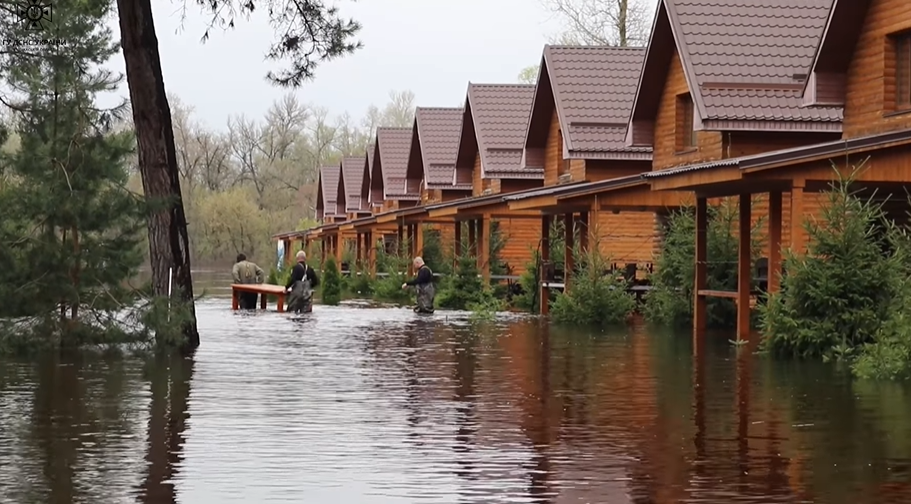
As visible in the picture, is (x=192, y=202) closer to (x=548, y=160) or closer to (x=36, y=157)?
(x=548, y=160)

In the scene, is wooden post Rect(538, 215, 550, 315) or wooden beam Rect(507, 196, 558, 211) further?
wooden post Rect(538, 215, 550, 315)

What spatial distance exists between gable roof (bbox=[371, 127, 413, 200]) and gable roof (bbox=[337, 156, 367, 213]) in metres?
9.41

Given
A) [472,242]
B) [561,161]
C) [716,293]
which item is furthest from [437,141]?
[716,293]

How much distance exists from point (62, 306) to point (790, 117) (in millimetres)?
13950

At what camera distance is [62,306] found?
20672 mm

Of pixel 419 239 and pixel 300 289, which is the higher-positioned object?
pixel 419 239

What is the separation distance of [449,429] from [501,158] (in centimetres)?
3308

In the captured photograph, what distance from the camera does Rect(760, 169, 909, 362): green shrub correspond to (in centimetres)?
1952

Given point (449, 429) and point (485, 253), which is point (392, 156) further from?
point (449, 429)

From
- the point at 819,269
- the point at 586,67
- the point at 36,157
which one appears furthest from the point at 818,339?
the point at 586,67

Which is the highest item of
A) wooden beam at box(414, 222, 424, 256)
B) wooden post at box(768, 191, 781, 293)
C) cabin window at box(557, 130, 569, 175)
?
cabin window at box(557, 130, 569, 175)

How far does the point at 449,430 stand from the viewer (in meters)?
12.7

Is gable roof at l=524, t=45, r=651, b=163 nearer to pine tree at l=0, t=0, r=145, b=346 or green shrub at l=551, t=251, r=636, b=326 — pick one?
green shrub at l=551, t=251, r=636, b=326

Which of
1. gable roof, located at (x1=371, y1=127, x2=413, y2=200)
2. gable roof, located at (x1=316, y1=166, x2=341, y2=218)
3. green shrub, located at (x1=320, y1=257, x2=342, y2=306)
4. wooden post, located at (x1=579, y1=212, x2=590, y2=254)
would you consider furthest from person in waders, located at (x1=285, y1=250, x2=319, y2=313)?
gable roof, located at (x1=316, y1=166, x2=341, y2=218)
